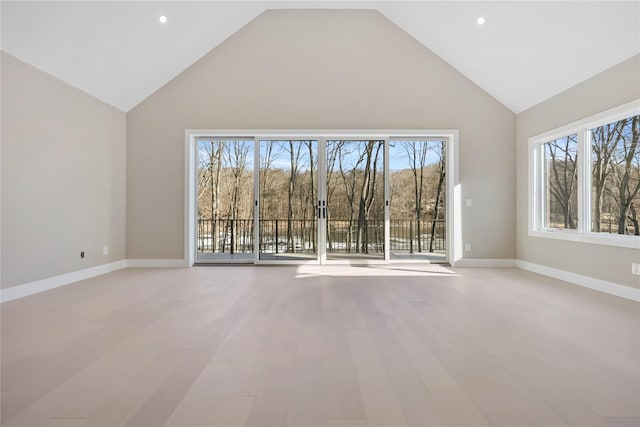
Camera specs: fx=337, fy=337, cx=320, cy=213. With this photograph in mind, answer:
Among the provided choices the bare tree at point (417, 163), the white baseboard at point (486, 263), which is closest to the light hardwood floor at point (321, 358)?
the white baseboard at point (486, 263)

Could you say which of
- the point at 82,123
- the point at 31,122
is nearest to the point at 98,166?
the point at 82,123

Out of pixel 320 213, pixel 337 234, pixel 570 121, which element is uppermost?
pixel 570 121

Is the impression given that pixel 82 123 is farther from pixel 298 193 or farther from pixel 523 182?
pixel 523 182

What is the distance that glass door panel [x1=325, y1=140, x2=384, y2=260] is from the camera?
586cm

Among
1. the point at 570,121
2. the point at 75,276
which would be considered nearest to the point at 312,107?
the point at 570,121

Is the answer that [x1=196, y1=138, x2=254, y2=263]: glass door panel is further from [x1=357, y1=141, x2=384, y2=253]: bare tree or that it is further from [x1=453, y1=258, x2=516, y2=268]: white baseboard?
[x1=453, y1=258, x2=516, y2=268]: white baseboard

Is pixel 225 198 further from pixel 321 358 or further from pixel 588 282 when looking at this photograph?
pixel 588 282

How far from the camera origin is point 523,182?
5406 mm

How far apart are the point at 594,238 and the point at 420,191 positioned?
2600mm

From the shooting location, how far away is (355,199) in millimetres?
5871

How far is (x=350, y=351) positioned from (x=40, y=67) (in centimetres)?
464

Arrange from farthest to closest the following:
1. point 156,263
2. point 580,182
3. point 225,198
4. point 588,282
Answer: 1. point 225,198
2. point 156,263
3. point 580,182
4. point 588,282

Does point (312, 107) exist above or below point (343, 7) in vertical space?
below

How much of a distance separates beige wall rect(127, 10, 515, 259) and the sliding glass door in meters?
0.39
